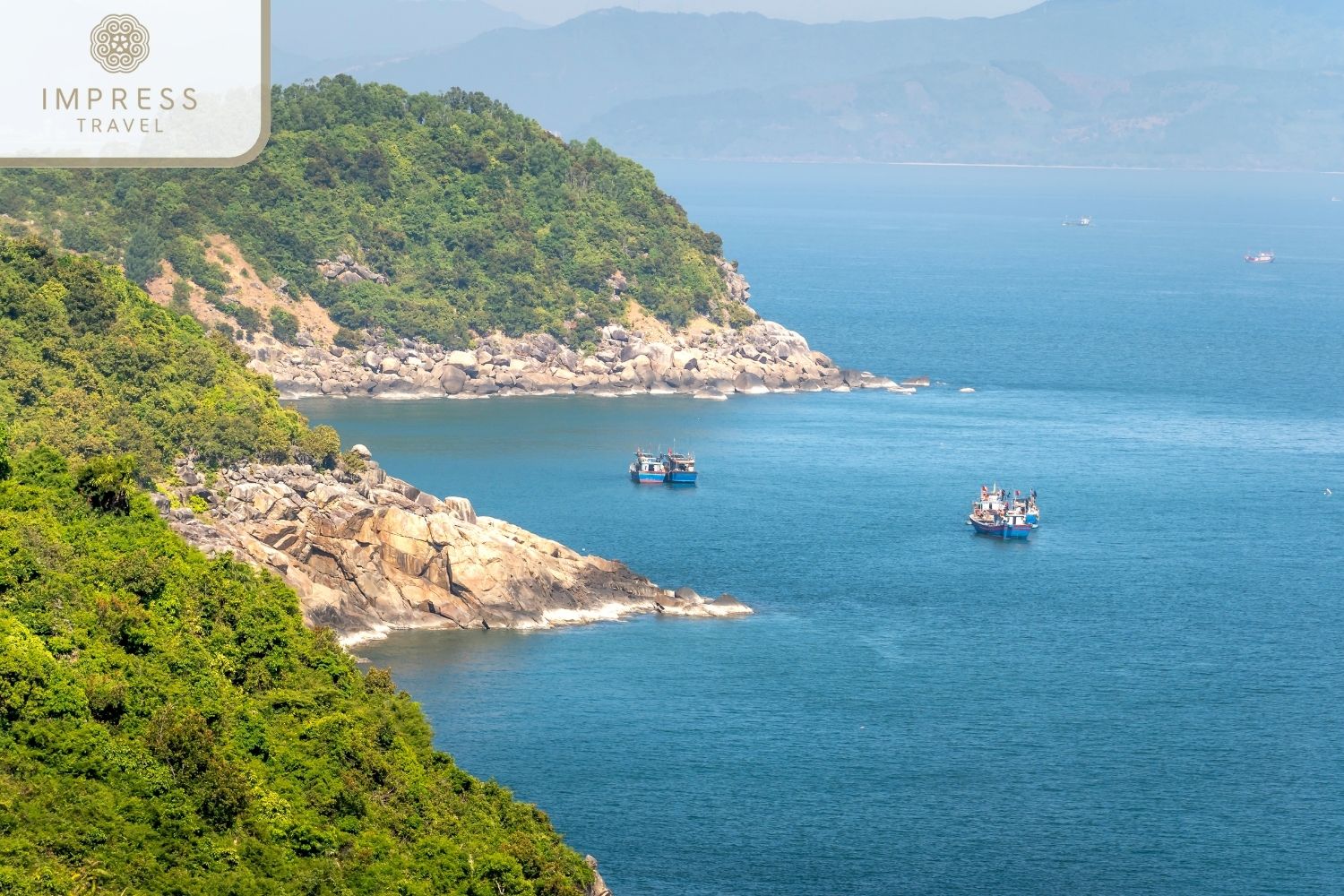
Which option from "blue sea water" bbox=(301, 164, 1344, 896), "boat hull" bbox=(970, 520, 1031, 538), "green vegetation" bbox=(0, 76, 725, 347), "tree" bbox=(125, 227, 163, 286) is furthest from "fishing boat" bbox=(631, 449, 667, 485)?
"tree" bbox=(125, 227, 163, 286)

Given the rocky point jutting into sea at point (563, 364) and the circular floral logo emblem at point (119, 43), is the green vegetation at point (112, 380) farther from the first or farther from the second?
the circular floral logo emblem at point (119, 43)

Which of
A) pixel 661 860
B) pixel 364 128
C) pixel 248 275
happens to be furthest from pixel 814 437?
pixel 661 860

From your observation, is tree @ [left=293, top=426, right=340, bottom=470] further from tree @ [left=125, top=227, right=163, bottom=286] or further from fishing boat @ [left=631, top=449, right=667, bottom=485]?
tree @ [left=125, top=227, right=163, bottom=286]

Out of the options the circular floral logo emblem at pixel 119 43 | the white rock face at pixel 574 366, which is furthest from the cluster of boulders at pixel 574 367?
the circular floral logo emblem at pixel 119 43

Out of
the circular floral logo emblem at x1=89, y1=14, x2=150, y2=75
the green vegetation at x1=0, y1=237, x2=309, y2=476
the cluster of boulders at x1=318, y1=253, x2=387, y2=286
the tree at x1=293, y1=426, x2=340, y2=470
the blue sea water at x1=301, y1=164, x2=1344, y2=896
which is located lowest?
the blue sea water at x1=301, y1=164, x2=1344, y2=896

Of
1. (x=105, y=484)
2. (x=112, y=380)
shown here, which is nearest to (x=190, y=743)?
(x=105, y=484)

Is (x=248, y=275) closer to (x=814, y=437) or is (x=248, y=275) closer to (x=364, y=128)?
(x=364, y=128)
